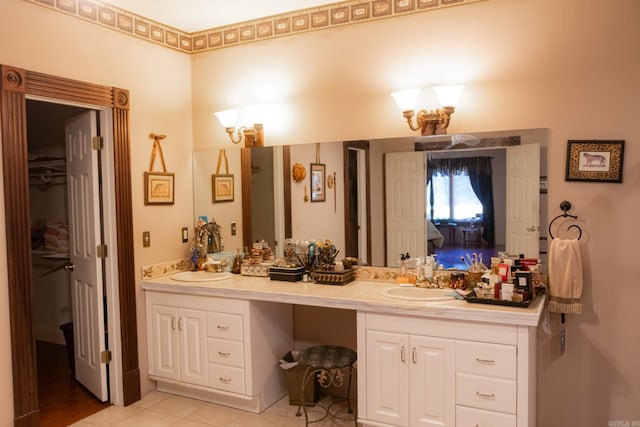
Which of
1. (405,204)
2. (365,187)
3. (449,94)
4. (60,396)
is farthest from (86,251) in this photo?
(449,94)

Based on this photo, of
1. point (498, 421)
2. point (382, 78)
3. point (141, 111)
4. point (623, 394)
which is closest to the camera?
point (498, 421)

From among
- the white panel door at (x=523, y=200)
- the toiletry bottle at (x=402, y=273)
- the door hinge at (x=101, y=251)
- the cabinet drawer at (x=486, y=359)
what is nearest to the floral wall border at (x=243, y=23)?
the white panel door at (x=523, y=200)

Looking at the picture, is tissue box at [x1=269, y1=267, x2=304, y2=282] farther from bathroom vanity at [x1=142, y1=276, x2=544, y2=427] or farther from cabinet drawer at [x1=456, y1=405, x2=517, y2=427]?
cabinet drawer at [x1=456, y1=405, x2=517, y2=427]

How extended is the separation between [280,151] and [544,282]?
1992 mm

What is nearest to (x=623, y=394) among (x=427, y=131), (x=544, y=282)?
(x=544, y=282)

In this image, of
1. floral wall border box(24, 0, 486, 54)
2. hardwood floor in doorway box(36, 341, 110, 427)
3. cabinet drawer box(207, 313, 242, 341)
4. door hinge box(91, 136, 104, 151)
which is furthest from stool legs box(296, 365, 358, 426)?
floral wall border box(24, 0, 486, 54)

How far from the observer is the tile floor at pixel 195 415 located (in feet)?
10.6

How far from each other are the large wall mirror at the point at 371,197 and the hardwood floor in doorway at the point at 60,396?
1.55 metres

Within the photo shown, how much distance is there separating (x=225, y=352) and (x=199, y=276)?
2.11ft

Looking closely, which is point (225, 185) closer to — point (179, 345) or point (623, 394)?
point (179, 345)

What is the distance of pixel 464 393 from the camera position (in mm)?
2617

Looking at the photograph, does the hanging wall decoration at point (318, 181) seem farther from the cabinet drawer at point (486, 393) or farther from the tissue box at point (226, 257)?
the cabinet drawer at point (486, 393)

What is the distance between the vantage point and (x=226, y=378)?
3.35 meters

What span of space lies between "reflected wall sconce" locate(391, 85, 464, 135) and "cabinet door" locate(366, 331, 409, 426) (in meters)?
1.30
